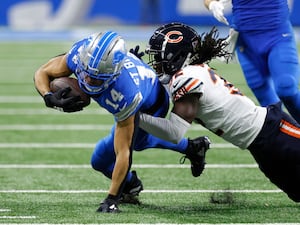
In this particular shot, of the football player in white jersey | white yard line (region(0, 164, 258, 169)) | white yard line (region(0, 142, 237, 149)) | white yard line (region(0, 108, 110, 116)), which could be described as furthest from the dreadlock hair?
white yard line (region(0, 108, 110, 116))

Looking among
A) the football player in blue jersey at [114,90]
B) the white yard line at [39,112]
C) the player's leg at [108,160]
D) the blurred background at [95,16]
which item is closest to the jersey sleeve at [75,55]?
the football player in blue jersey at [114,90]

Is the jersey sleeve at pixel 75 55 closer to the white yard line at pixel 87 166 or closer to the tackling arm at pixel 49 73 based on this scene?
the tackling arm at pixel 49 73

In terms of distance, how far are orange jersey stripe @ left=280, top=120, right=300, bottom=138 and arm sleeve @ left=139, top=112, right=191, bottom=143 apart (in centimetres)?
47

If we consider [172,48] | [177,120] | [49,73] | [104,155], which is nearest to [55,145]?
[104,155]

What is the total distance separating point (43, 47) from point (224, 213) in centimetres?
1151

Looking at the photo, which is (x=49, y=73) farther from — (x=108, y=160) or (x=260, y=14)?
(x=260, y=14)

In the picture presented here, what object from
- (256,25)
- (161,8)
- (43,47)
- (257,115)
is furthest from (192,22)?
(257,115)

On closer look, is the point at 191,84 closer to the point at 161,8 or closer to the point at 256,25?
the point at 256,25

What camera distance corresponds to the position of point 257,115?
4.33 metres

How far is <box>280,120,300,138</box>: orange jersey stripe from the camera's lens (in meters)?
4.33

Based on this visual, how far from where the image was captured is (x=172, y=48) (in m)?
4.37

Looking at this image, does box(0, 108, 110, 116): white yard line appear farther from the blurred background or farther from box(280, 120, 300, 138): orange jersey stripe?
the blurred background

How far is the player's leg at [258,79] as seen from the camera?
5.46 metres

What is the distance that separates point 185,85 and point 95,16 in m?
15.0
